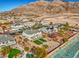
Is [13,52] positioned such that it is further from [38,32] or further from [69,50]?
[69,50]

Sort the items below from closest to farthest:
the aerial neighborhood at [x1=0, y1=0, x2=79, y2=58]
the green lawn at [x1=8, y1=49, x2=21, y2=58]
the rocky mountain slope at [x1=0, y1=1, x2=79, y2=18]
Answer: the green lawn at [x1=8, y1=49, x2=21, y2=58]
the aerial neighborhood at [x1=0, y1=0, x2=79, y2=58]
the rocky mountain slope at [x1=0, y1=1, x2=79, y2=18]

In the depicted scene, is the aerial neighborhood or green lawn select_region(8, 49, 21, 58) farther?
the aerial neighborhood

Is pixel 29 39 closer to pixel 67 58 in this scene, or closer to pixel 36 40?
pixel 36 40

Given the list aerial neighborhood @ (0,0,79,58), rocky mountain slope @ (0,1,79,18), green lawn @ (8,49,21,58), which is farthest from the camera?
rocky mountain slope @ (0,1,79,18)

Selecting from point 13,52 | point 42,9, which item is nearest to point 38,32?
point 42,9

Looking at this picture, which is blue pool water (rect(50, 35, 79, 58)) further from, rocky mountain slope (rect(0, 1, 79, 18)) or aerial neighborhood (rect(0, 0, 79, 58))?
rocky mountain slope (rect(0, 1, 79, 18))

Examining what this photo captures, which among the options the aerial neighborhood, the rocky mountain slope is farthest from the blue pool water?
the rocky mountain slope

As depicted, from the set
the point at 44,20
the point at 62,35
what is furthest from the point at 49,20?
the point at 62,35

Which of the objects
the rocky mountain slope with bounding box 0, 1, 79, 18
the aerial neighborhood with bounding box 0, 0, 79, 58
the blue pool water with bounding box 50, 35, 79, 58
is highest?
the rocky mountain slope with bounding box 0, 1, 79, 18

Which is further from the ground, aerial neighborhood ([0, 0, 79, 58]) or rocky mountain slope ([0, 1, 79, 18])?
rocky mountain slope ([0, 1, 79, 18])

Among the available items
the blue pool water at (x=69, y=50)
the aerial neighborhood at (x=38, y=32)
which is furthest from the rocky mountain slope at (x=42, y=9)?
the blue pool water at (x=69, y=50)
